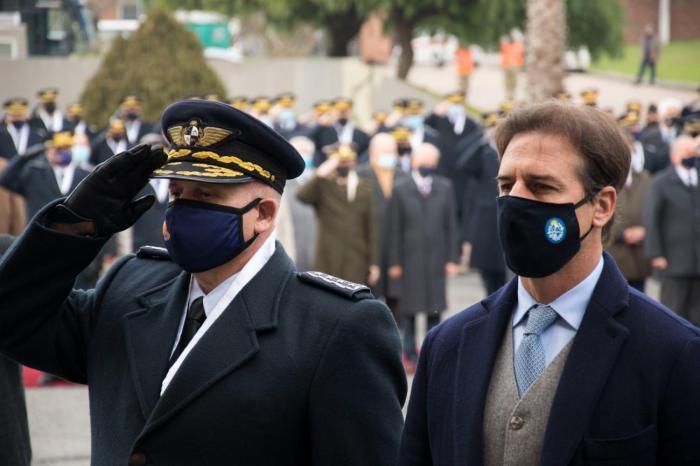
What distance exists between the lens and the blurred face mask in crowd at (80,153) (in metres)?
14.1

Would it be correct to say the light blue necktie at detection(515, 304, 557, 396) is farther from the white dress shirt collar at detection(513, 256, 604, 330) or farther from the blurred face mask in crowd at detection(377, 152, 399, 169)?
the blurred face mask in crowd at detection(377, 152, 399, 169)

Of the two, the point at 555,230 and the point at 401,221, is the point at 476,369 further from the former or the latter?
the point at 401,221

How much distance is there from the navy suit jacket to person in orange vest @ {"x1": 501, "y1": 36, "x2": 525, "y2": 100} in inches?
1264

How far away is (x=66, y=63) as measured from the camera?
28.3m

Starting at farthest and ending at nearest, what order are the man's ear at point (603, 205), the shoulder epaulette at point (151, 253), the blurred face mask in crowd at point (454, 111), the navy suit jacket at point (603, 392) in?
the blurred face mask in crowd at point (454, 111) < the shoulder epaulette at point (151, 253) < the man's ear at point (603, 205) < the navy suit jacket at point (603, 392)

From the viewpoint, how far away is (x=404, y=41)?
34.9 meters

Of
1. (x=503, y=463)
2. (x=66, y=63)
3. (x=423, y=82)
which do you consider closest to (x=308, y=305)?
(x=503, y=463)

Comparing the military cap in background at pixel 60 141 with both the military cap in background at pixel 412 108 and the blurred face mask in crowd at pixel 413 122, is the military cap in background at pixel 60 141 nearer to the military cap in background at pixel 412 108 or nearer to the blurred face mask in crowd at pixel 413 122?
the blurred face mask in crowd at pixel 413 122

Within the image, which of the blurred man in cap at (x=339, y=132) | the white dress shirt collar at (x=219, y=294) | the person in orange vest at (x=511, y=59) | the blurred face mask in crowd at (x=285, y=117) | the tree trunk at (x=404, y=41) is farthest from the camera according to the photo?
the person in orange vest at (x=511, y=59)

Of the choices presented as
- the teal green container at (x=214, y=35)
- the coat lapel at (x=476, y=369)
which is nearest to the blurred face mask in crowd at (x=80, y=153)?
the coat lapel at (x=476, y=369)

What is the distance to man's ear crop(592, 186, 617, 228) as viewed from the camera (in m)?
3.16

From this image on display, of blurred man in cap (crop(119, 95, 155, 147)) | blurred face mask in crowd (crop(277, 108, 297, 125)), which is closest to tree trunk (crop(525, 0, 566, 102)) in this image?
blurred face mask in crowd (crop(277, 108, 297, 125))

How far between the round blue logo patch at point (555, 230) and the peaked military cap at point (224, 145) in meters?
0.83

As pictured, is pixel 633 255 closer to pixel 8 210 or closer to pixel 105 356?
pixel 8 210
